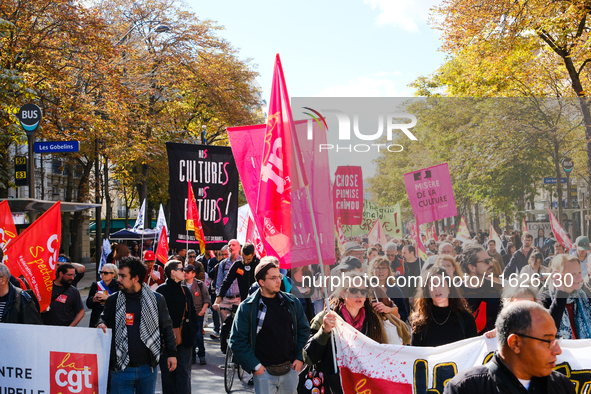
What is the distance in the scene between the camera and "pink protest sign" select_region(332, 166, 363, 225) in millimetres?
6820

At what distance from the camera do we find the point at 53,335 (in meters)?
5.26

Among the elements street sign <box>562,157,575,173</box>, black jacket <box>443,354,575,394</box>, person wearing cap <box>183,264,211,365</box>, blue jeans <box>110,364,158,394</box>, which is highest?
street sign <box>562,157,575,173</box>

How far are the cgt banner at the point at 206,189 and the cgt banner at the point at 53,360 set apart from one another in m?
5.48

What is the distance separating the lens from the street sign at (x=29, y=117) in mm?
12523

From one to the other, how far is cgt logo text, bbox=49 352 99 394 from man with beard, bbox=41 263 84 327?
182 cm

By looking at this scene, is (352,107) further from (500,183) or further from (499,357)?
(499,357)

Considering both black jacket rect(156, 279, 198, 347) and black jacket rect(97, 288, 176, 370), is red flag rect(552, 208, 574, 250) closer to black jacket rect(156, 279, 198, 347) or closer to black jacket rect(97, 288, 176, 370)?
black jacket rect(156, 279, 198, 347)

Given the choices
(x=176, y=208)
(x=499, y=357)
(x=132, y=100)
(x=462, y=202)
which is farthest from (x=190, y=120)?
(x=499, y=357)

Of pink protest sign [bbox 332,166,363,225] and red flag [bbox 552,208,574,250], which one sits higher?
pink protest sign [bbox 332,166,363,225]

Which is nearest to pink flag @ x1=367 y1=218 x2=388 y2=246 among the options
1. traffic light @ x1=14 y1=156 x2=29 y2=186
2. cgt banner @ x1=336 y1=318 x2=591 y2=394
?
traffic light @ x1=14 y1=156 x2=29 y2=186

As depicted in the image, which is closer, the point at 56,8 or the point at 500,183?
the point at 500,183

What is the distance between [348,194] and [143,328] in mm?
3554

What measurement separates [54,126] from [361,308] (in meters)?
16.5

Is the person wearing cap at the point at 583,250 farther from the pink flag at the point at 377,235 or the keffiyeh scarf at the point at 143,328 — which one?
the pink flag at the point at 377,235
